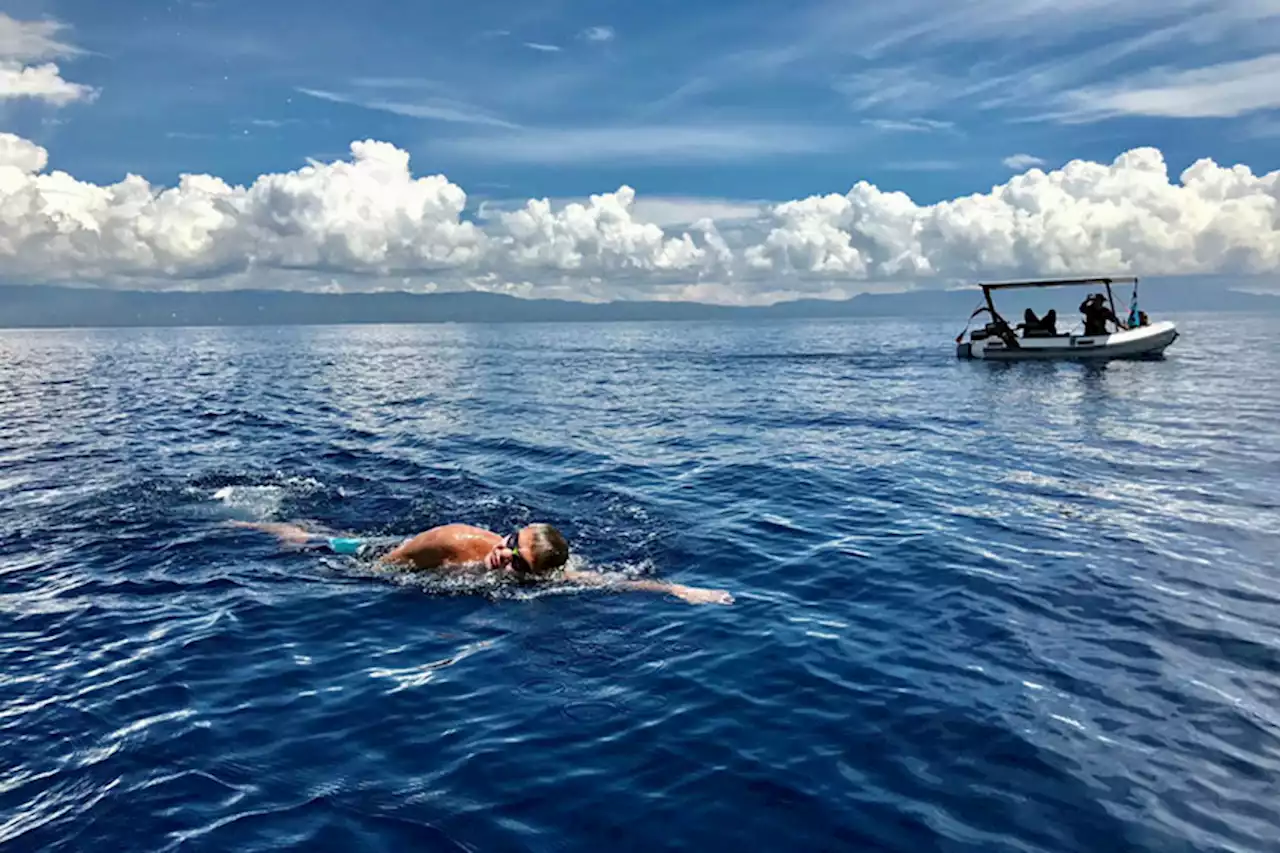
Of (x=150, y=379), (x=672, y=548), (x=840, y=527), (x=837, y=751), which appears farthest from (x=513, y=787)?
(x=150, y=379)

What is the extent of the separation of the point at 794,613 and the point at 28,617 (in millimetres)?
9493

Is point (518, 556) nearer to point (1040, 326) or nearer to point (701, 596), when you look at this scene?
point (701, 596)

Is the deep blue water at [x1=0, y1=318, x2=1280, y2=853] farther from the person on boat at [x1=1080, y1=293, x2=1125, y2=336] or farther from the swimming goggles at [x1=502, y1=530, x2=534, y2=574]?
Answer: the person on boat at [x1=1080, y1=293, x2=1125, y2=336]

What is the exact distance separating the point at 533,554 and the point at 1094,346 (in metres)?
44.4

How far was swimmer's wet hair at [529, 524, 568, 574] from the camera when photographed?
10447 millimetres

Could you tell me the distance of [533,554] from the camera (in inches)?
411

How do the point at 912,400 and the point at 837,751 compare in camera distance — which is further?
the point at 912,400

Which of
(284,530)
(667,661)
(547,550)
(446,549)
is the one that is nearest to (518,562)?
(547,550)

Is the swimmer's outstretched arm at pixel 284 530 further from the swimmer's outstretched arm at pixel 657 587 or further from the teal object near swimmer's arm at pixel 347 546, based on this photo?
the swimmer's outstretched arm at pixel 657 587

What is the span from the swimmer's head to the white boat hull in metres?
43.8

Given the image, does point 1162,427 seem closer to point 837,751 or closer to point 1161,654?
point 1161,654

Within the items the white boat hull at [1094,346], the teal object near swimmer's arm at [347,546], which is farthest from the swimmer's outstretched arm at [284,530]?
the white boat hull at [1094,346]

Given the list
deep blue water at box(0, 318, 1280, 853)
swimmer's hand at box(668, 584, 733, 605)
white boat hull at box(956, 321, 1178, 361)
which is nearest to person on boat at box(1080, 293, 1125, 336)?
white boat hull at box(956, 321, 1178, 361)

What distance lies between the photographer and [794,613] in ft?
31.9
